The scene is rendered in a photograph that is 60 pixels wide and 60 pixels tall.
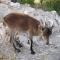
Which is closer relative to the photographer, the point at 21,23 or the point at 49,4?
the point at 21,23

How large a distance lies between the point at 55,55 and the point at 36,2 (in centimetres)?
450

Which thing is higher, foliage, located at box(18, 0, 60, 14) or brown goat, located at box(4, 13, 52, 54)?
foliage, located at box(18, 0, 60, 14)

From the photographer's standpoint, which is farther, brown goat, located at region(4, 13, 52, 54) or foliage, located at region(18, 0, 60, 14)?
foliage, located at region(18, 0, 60, 14)

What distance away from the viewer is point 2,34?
842cm

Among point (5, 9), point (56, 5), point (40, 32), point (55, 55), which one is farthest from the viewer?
point (56, 5)

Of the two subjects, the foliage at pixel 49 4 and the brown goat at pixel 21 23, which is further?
the foliage at pixel 49 4

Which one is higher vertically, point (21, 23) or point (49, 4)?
point (49, 4)

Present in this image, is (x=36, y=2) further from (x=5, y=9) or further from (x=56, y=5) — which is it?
(x=5, y=9)

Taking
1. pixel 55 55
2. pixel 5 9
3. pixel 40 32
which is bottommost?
pixel 55 55

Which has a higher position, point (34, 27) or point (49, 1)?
point (49, 1)

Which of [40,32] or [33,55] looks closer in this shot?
[33,55]

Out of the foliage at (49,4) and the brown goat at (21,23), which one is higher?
the foliage at (49,4)

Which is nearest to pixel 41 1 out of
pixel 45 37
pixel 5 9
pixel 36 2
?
pixel 36 2

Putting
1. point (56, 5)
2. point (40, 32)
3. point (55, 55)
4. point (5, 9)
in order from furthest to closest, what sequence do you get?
point (56, 5) → point (5, 9) → point (40, 32) → point (55, 55)
